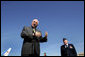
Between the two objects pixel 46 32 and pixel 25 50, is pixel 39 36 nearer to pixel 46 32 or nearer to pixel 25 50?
pixel 46 32

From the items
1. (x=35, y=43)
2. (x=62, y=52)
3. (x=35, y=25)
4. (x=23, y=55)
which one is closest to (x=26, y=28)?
(x=35, y=25)

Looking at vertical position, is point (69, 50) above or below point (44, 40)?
below

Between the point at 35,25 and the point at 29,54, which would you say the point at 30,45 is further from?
the point at 35,25

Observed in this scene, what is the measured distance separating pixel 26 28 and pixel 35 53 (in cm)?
114

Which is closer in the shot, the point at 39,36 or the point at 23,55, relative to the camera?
the point at 23,55

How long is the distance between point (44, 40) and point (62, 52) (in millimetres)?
2147

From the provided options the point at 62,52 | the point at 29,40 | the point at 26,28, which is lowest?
the point at 62,52

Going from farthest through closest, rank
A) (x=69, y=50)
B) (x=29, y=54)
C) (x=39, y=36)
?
(x=69, y=50)
(x=39, y=36)
(x=29, y=54)

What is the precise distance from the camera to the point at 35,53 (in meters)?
5.68

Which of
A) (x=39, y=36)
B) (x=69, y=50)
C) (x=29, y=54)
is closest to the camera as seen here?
(x=29, y=54)

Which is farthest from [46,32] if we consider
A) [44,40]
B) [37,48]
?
[37,48]

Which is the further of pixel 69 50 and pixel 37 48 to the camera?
pixel 69 50

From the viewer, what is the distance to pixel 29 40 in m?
5.82

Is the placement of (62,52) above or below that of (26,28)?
below
